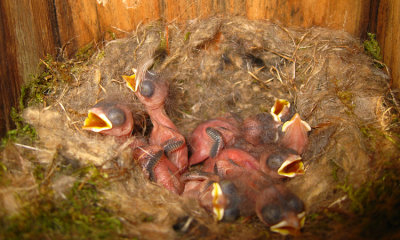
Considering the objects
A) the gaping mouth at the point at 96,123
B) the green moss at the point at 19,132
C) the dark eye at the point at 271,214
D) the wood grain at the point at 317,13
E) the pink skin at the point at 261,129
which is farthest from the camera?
the wood grain at the point at 317,13

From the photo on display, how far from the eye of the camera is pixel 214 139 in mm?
1279

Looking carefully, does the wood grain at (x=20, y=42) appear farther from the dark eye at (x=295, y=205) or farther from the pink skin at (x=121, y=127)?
the dark eye at (x=295, y=205)

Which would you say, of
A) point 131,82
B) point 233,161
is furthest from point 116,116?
point 233,161

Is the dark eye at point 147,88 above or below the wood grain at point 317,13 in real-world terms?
below

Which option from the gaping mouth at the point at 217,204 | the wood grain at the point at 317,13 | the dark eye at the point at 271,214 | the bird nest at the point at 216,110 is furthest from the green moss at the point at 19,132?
the wood grain at the point at 317,13

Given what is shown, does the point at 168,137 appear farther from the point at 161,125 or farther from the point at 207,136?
the point at 207,136

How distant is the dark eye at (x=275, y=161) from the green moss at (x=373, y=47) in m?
0.72

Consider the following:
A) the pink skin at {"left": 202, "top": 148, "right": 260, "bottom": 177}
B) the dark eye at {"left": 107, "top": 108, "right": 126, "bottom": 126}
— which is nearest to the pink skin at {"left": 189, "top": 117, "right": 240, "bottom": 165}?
the pink skin at {"left": 202, "top": 148, "right": 260, "bottom": 177}

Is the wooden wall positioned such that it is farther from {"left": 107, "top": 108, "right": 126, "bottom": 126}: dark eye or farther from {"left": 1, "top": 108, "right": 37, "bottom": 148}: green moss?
{"left": 107, "top": 108, "right": 126, "bottom": 126}: dark eye

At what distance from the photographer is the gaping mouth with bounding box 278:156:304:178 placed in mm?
1038

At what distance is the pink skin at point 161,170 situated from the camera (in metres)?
1.11

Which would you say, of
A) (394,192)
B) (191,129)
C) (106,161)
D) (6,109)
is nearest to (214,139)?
(191,129)

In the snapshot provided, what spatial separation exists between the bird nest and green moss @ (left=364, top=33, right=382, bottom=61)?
1.3 inches

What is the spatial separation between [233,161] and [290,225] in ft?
1.45
